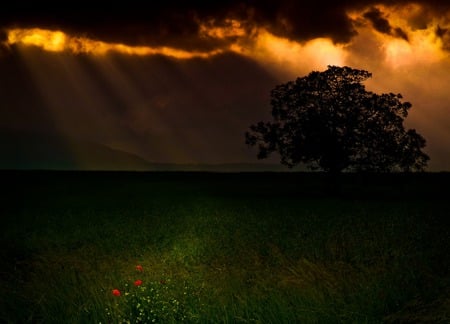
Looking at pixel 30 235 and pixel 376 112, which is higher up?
pixel 376 112

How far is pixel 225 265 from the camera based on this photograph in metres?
15.5

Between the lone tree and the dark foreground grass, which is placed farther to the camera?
the lone tree

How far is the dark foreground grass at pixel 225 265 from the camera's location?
374 inches

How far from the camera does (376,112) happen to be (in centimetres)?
5491

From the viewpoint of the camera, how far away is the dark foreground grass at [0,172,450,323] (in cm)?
951

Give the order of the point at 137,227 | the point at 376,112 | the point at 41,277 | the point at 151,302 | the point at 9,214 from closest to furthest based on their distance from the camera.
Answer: the point at 151,302, the point at 41,277, the point at 137,227, the point at 9,214, the point at 376,112

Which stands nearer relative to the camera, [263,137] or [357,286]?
[357,286]

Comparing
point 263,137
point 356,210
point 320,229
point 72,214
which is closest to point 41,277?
point 320,229

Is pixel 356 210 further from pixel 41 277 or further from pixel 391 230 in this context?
pixel 41 277

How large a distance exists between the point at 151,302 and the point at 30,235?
19427mm

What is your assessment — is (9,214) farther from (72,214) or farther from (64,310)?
(64,310)

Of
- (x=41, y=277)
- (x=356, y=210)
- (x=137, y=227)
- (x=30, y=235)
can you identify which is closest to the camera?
(x=41, y=277)

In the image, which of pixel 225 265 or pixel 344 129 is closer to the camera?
pixel 225 265

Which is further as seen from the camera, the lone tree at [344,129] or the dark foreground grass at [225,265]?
the lone tree at [344,129]
